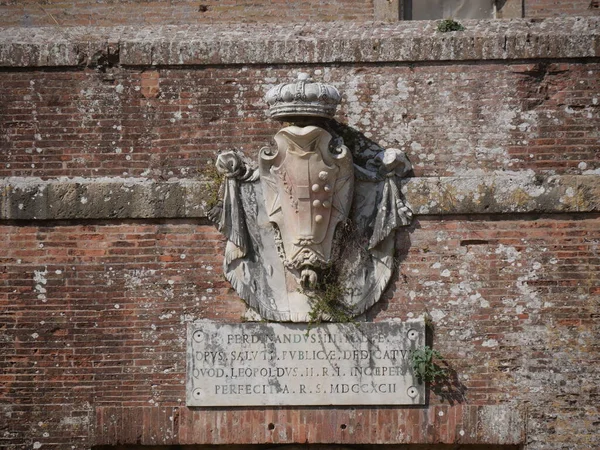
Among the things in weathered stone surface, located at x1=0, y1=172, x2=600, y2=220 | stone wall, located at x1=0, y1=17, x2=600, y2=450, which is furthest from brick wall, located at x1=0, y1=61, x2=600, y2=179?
weathered stone surface, located at x1=0, y1=172, x2=600, y2=220

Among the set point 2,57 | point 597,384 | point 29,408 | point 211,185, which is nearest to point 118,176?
point 211,185

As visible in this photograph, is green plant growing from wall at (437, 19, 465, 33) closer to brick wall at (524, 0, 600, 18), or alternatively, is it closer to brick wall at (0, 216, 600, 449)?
brick wall at (524, 0, 600, 18)

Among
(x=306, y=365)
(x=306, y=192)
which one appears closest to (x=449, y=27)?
(x=306, y=192)

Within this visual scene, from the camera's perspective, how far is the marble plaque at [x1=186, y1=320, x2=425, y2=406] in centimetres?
1024

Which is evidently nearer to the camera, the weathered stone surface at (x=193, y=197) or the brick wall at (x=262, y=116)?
the weathered stone surface at (x=193, y=197)

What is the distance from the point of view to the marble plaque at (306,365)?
10.2 metres

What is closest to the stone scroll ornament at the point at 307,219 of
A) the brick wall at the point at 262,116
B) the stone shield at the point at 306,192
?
the stone shield at the point at 306,192

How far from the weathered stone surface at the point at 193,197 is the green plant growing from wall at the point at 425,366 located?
1.23m

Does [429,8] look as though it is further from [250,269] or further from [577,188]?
[250,269]

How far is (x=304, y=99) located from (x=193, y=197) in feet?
4.51

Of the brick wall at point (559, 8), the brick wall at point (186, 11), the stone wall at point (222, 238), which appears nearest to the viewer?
the stone wall at point (222, 238)

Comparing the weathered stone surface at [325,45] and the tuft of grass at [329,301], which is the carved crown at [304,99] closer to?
the weathered stone surface at [325,45]

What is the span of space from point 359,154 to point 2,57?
3389 millimetres

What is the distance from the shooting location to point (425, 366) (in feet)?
33.5
